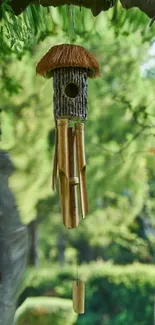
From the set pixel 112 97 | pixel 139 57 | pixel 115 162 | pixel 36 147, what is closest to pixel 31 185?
pixel 36 147

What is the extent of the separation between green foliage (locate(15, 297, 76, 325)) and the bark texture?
0.12m

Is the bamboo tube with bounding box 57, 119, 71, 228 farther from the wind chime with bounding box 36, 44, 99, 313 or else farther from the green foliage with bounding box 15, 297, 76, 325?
the green foliage with bounding box 15, 297, 76, 325

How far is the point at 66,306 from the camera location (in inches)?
139

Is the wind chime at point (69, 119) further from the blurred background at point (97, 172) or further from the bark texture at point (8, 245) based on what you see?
the bark texture at point (8, 245)

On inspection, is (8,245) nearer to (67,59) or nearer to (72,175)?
A: (72,175)

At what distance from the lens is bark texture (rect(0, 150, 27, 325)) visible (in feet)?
11.0

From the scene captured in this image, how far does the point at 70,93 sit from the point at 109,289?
7.07 feet

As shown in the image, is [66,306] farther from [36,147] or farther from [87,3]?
[87,3]

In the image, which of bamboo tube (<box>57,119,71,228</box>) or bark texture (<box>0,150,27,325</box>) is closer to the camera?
bamboo tube (<box>57,119,71,228</box>)

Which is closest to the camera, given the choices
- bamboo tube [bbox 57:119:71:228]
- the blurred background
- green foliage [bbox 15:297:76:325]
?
bamboo tube [bbox 57:119:71:228]

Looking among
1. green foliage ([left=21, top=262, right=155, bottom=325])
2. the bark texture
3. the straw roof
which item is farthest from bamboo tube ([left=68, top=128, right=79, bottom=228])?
green foliage ([left=21, top=262, right=155, bottom=325])

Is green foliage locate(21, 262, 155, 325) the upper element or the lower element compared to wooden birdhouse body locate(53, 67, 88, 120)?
lower

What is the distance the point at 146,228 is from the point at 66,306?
2.57ft

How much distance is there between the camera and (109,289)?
3.72 m
